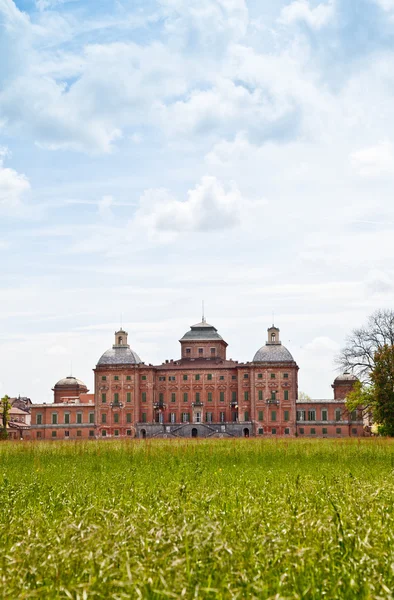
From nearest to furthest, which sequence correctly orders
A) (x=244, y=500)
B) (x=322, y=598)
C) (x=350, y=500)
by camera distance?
(x=322, y=598) < (x=350, y=500) < (x=244, y=500)

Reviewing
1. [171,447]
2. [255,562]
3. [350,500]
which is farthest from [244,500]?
[171,447]

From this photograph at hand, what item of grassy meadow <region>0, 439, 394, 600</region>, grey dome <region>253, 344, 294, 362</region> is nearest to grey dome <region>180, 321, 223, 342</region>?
grey dome <region>253, 344, 294, 362</region>

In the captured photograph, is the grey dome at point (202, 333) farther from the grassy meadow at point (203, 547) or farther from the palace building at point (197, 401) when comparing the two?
the grassy meadow at point (203, 547)

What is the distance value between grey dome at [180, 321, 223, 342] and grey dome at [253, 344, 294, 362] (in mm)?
6020

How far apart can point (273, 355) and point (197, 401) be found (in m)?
10.5

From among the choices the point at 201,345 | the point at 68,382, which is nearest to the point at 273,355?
the point at 201,345

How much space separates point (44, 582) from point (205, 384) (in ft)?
265

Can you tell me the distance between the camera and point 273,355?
84688 millimetres

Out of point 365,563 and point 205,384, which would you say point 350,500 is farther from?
point 205,384

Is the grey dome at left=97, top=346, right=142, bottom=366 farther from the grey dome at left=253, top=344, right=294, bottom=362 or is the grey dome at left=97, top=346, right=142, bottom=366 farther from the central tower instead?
the grey dome at left=253, top=344, right=294, bottom=362

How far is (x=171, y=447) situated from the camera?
91.1ft

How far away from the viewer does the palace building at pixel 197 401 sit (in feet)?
273

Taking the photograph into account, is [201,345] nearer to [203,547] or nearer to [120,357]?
[120,357]

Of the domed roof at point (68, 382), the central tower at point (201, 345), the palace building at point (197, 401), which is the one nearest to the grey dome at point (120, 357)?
the palace building at point (197, 401)
